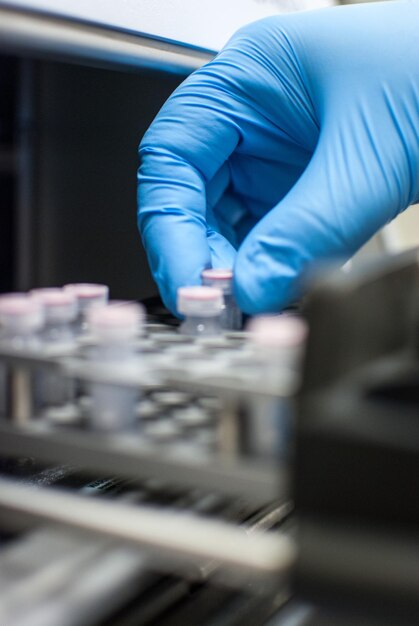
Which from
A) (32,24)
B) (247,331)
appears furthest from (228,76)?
(247,331)

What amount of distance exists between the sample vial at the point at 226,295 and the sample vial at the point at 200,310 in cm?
7

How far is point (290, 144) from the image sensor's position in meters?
1.04

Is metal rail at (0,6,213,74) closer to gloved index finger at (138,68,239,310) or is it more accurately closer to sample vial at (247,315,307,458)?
gloved index finger at (138,68,239,310)

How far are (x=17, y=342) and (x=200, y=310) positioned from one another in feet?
0.52

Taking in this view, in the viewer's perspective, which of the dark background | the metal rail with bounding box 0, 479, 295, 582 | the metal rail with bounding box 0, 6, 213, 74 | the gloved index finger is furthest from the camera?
the dark background

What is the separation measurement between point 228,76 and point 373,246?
103 cm

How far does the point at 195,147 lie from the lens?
0.94 meters

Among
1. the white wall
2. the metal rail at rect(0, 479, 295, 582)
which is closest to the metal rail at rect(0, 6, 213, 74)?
the white wall

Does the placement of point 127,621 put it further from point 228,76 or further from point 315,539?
point 228,76

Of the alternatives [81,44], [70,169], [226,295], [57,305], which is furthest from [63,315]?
[70,169]

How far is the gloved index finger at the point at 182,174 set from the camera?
828 mm

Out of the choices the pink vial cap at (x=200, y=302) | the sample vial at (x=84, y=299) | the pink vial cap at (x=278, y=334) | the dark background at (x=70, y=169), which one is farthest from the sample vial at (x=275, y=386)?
the dark background at (x=70, y=169)

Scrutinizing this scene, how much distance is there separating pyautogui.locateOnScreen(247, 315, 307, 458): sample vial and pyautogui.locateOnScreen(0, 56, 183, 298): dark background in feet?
1.81

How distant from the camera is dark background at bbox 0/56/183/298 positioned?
0.95 metres
